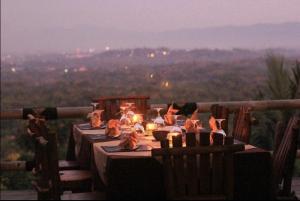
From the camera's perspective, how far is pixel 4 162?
259 inches

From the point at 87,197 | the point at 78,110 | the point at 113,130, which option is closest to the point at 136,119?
the point at 113,130

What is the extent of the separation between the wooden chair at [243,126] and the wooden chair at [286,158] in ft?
2.09

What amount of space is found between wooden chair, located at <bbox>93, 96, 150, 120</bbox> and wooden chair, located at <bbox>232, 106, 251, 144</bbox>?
134cm

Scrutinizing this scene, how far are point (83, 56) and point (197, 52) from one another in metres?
1.89

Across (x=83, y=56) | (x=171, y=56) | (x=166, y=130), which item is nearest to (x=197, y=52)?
(x=171, y=56)

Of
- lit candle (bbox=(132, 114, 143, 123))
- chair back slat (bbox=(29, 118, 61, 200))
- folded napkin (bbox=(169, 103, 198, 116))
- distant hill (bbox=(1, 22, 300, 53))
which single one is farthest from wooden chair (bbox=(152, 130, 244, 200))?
distant hill (bbox=(1, 22, 300, 53))

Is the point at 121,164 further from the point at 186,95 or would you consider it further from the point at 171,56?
the point at 171,56

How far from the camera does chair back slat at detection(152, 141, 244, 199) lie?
138 inches

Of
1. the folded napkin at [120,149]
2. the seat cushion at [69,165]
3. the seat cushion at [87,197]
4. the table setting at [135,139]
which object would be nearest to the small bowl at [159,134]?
the table setting at [135,139]

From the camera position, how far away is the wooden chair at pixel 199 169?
11.5 feet

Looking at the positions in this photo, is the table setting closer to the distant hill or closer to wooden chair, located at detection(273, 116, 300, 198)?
wooden chair, located at detection(273, 116, 300, 198)

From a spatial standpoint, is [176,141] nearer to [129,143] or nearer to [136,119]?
[129,143]

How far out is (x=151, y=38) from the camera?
35.6 feet

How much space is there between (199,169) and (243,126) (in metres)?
1.63
